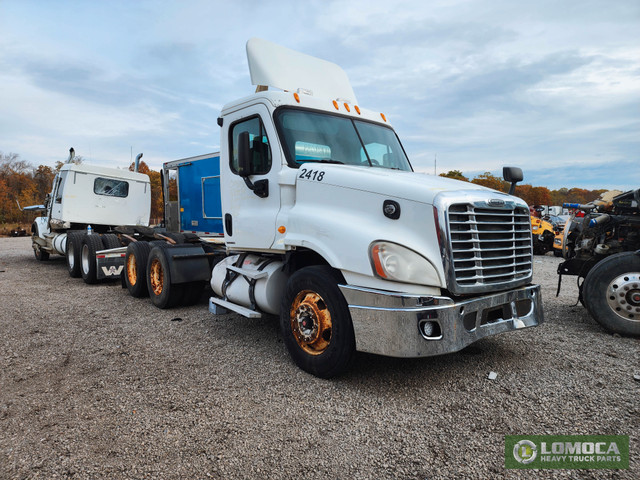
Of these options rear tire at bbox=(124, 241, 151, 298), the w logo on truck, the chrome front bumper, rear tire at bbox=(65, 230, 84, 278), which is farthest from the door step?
rear tire at bbox=(65, 230, 84, 278)

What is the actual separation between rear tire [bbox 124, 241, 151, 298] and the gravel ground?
2.12 metres

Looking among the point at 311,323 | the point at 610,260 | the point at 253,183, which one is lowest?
the point at 311,323

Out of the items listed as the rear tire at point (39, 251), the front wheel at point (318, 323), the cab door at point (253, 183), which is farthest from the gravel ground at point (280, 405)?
the rear tire at point (39, 251)

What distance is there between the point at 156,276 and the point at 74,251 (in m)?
Result: 4.70

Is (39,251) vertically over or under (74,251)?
under

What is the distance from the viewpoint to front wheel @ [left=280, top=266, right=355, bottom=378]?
11.9ft

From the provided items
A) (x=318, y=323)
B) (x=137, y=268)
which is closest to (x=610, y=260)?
(x=318, y=323)

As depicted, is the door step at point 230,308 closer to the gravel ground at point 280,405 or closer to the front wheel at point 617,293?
the gravel ground at point 280,405

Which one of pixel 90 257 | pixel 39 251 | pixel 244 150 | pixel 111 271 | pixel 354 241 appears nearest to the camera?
pixel 354 241

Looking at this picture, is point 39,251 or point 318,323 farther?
point 39,251

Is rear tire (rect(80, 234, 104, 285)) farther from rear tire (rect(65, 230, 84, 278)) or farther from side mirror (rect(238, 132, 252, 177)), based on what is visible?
side mirror (rect(238, 132, 252, 177))

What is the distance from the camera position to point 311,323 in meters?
3.90

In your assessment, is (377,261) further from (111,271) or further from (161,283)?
(111,271)

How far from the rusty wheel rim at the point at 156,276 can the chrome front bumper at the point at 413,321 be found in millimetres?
4333
